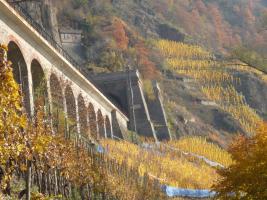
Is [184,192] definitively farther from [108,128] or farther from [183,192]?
[108,128]

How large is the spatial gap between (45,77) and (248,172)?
13.2 meters

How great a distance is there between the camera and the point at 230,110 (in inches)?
3179

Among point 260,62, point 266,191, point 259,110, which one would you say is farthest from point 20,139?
point 259,110

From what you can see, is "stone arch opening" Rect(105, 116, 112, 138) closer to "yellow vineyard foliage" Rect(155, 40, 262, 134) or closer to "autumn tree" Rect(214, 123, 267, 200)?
"yellow vineyard foliage" Rect(155, 40, 262, 134)

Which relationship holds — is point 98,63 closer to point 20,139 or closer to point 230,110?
point 230,110

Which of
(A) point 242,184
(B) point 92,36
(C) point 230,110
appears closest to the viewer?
(A) point 242,184

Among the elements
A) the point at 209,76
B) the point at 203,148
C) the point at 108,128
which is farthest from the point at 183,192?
the point at 209,76

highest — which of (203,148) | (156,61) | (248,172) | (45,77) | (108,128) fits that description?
(45,77)

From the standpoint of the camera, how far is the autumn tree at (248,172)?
73.5 feet

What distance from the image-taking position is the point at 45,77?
31703 millimetres

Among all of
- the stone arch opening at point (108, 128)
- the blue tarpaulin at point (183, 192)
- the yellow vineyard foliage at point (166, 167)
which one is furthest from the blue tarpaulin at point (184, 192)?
the stone arch opening at point (108, 128)

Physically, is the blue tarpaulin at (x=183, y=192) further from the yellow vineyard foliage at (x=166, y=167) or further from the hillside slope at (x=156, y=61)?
the hillside slope at (x=156, y=61)

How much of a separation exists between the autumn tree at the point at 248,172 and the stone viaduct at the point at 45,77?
6566mm

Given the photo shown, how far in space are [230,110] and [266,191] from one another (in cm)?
5959
